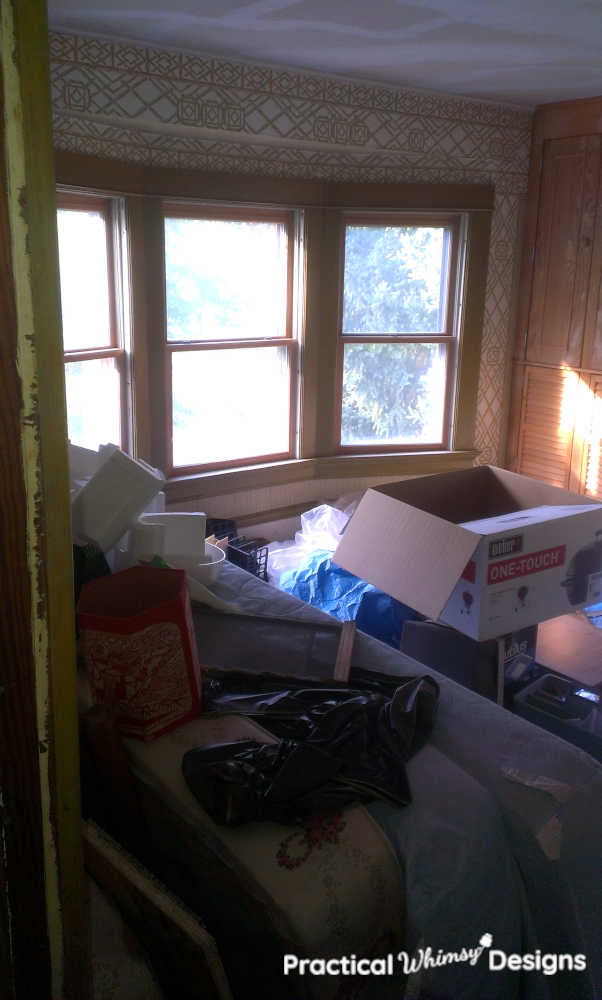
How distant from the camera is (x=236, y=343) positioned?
435 cm

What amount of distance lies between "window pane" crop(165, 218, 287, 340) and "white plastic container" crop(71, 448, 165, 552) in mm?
1954

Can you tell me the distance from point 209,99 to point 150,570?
2.82 metres

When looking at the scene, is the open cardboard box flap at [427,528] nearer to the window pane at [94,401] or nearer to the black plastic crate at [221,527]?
the black plastic crate at [221,527]

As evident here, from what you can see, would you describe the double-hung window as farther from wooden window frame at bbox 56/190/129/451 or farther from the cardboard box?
the cardboard box

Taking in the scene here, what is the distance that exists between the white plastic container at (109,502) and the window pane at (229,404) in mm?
1948

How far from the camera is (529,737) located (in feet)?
5.89

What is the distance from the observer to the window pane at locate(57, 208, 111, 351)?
369 centimetres

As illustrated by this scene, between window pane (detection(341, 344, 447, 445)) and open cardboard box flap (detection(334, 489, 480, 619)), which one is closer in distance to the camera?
open cardboard box flap (detection(334, 489, 480, 619))

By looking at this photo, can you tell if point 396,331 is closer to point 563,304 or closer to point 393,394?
point 393,394

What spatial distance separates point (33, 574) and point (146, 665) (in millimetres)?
1078

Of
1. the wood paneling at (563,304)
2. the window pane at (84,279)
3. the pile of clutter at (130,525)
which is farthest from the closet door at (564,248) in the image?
the pile of clutter at (130,525)

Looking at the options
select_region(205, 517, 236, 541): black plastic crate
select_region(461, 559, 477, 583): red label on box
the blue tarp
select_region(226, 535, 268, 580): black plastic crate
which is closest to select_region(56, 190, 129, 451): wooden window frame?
select_region(205, 517, 236, 541): black plastic crate

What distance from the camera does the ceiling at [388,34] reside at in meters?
2.93

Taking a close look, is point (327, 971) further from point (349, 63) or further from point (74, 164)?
point (349, 63)
